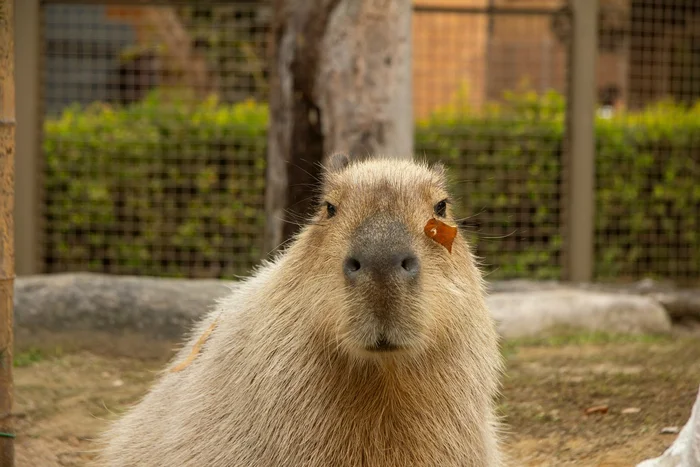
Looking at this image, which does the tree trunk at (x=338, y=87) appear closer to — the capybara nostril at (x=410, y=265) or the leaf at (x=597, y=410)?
the leaf at (x=597, y=410)

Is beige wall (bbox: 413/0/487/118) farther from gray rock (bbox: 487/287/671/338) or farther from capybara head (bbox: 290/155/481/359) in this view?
capybara head (bbox: 290/155/481/359)

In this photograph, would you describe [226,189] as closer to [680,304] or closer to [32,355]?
[32,355]

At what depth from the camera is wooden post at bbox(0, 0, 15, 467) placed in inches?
113

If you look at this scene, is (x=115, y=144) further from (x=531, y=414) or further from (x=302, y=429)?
(x=302, y=429)

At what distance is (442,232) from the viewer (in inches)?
101

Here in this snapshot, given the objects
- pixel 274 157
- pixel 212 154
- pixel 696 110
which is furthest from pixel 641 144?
pixel 274 157

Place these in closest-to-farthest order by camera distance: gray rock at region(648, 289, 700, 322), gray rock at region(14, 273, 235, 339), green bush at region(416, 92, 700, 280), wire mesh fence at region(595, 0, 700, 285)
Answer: gray rock at region(14, 273, 235, 339) < gray rock at region(648, 289, 700, 322) < green bush at region(416, 92, 700, 280) < wire mesh fence at region(595, 0, 700, 285)

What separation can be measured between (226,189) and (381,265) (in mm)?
5735

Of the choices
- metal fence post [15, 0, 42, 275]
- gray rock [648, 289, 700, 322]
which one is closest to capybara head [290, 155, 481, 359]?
gray rock [648, 289, 700, 322]

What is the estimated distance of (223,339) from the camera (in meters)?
2.98

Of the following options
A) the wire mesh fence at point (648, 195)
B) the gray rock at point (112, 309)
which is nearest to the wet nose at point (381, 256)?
the gray rock at point (112, 309)

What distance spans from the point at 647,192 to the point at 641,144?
43 cm

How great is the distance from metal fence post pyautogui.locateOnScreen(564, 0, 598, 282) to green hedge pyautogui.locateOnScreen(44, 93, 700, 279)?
32 cm

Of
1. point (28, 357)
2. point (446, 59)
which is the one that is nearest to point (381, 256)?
point (28, 357)
